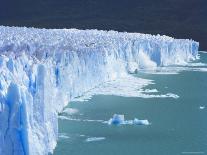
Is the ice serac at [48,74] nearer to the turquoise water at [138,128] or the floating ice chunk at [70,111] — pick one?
the floating ice chunk at [70,111]

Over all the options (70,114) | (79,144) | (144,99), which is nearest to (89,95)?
(144,99)

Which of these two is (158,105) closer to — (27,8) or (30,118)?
(30,118)

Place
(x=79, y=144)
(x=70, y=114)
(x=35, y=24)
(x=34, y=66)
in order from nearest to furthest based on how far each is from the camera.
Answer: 1. (x=34, y=66)
2. (x=79, y=144)
3. (x=70, y=114)
4. (x=35, y=24)

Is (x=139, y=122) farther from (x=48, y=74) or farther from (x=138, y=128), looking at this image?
(x=48, y=74)

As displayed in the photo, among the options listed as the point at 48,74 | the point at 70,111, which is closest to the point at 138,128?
the point at 70,111

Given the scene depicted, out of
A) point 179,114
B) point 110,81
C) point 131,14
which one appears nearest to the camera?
point 179,114

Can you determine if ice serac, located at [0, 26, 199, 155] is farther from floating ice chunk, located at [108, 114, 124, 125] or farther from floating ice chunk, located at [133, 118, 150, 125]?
floating ice chunk, located at [133, 118, 150, 125]
